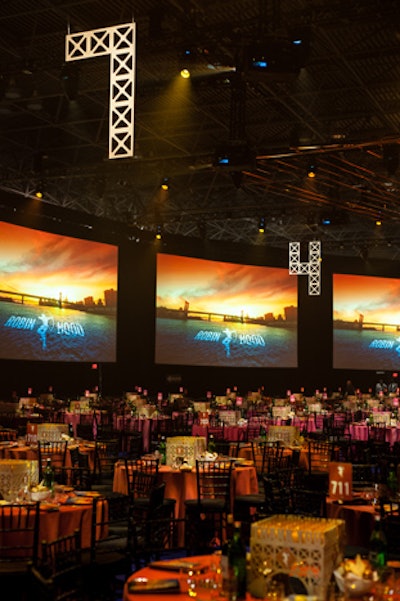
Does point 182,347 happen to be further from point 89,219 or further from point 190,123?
point 190,123

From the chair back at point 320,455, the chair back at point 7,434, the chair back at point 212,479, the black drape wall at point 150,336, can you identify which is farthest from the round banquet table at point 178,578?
the black drape wall at point 150,336

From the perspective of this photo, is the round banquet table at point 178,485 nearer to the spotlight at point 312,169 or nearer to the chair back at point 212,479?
the chair back at point 212,479

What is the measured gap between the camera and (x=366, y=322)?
82.2ft

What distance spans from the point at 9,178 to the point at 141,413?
5522 mm

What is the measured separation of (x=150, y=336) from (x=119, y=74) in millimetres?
14417

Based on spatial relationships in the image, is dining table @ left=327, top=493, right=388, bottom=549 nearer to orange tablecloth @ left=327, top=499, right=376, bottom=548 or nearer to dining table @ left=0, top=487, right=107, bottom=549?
orange tablecloth @ left=327, top=499, right=376, bottom=548

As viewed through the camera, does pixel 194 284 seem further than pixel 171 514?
Yes

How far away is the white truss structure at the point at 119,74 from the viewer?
7.05 metres

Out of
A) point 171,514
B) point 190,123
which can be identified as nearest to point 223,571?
point 171,514

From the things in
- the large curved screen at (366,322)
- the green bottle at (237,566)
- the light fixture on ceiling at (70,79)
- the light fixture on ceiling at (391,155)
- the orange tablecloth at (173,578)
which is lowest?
the orange tablecloth at (173,578)

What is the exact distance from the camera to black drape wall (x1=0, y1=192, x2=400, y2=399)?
18.0 metres

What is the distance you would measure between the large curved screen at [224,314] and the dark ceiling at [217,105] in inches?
→ 79.2

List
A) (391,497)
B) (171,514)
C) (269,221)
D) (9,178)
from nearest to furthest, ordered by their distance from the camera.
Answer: (391,497)
(171,514)
(9,178)
(269,221)

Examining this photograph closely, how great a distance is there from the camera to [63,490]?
6.34 m
